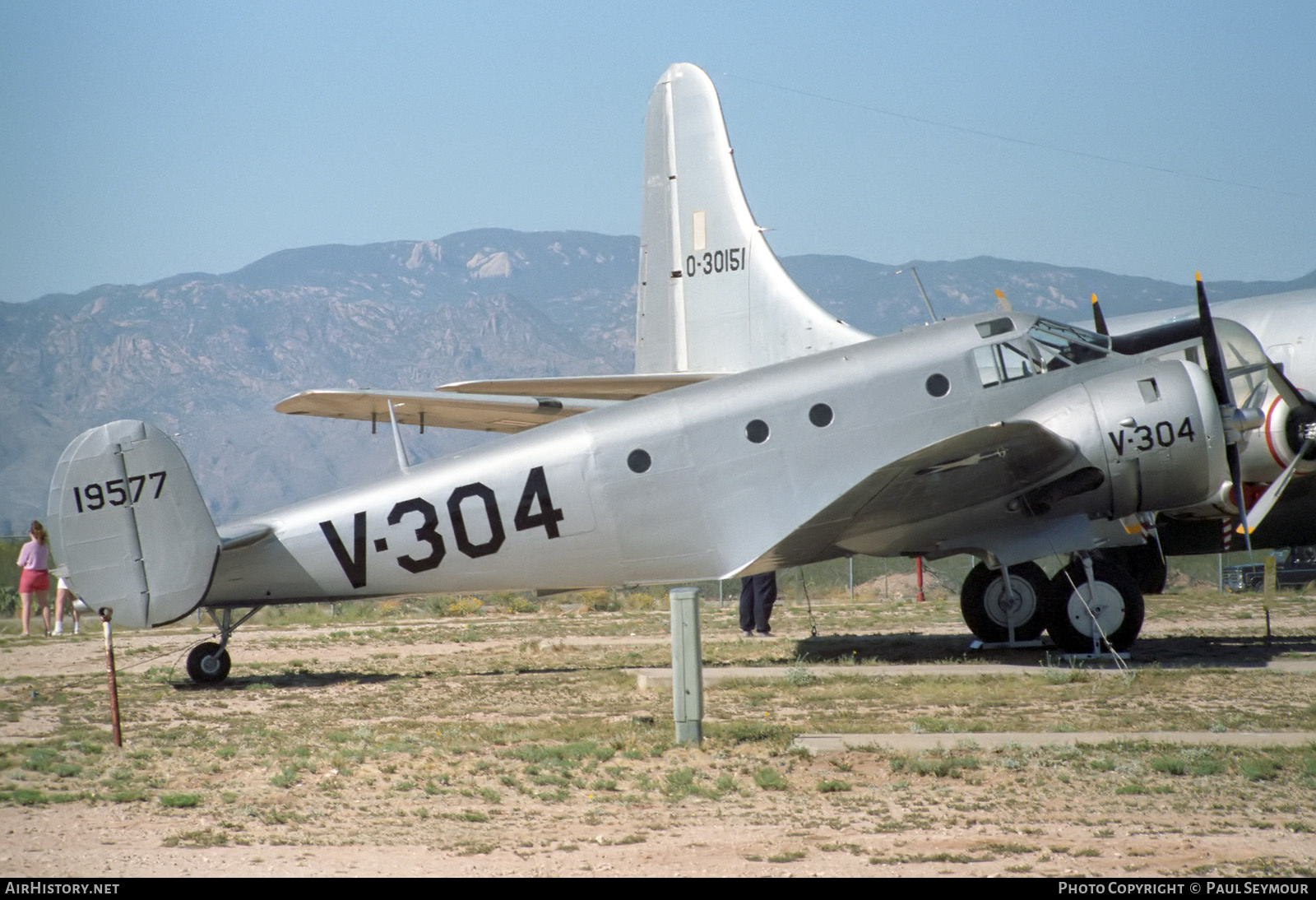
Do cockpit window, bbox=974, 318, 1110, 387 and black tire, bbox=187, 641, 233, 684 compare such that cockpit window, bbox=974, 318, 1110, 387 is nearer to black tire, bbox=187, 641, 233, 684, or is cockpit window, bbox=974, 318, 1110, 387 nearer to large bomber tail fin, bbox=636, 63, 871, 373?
large bomber tail fin, bbox=636, 63, 871, 373

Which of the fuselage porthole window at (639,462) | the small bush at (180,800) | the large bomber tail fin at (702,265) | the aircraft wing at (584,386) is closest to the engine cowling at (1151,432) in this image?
the fuselage porthole window at (639,462)

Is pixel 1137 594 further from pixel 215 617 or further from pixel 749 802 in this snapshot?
pixel 215 617

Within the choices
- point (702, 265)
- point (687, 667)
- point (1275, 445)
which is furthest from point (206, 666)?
point (1275, 445)

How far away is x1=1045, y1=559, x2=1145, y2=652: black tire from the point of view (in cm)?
1383

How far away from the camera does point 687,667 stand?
9398 millimetres

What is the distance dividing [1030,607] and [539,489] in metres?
5.80

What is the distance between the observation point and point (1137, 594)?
13.9m

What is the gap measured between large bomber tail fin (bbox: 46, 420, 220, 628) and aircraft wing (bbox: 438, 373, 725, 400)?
6141 millimetres

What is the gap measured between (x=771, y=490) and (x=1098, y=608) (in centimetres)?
376

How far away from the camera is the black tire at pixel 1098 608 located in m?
13.8

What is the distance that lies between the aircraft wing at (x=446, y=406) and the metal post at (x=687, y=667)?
9527mm

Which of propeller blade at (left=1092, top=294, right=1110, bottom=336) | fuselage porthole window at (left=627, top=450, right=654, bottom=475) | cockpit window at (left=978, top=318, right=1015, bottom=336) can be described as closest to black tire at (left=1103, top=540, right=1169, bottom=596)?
propeller blade at (left=1092, top=294, right=1110, bottom=336)

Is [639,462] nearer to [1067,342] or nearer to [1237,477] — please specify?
[1067,342]
